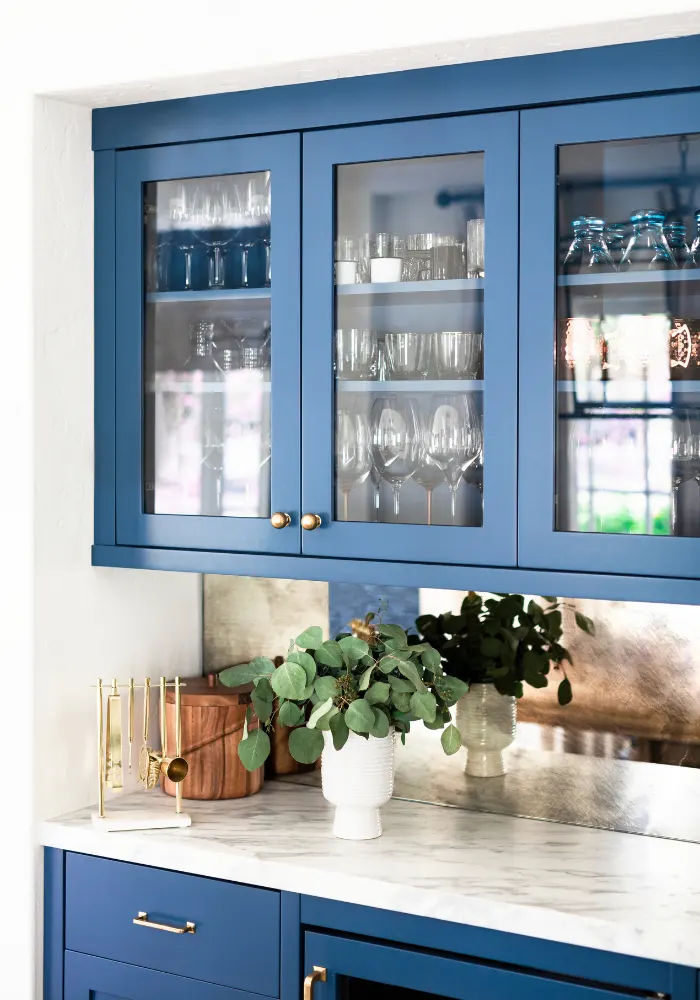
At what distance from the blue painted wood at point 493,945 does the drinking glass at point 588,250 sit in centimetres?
109

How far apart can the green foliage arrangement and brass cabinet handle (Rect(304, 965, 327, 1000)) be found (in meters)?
0.64

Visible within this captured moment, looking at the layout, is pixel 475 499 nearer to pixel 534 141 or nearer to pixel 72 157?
pixel 534 141

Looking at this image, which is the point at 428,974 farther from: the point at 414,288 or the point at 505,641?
the point at 414,288

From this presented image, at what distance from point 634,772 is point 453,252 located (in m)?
1.05

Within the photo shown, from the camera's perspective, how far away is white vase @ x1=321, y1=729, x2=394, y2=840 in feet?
6.56

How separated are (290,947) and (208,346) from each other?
113 cm

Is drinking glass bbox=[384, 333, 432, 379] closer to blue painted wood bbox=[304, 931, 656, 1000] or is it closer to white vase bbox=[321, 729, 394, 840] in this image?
white vase bbox=[321, 729, 394, 840]

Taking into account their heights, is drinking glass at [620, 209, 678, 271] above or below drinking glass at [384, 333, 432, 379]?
above

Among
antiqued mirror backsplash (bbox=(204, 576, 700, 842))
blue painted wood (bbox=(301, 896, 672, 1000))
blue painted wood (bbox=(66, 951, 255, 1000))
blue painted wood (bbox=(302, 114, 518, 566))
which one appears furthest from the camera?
antiqued mirror backsplash (bbox=(204, 576, 700, 842))

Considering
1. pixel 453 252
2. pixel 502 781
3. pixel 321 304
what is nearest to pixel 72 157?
pixel 321 304

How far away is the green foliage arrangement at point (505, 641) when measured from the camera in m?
2.21

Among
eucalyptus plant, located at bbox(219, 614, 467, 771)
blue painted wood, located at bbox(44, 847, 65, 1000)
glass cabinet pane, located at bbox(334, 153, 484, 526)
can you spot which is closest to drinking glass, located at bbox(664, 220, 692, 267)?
glass cabinet pane, located at bbox(334, 153, 484, 526)

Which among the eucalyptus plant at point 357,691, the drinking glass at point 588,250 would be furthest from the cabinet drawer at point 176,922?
the drinking glass at point 588,250

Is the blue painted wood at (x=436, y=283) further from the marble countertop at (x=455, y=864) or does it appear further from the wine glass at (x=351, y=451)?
the marble countertop at (x=455, y=864)
